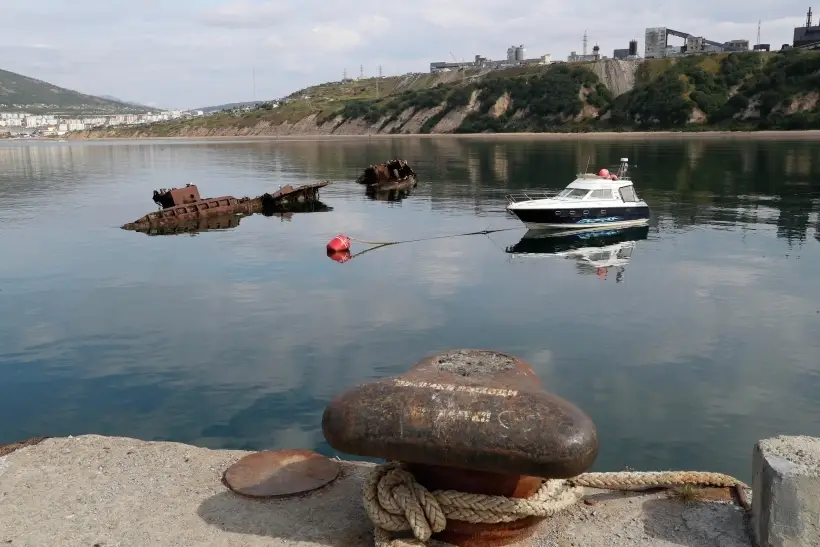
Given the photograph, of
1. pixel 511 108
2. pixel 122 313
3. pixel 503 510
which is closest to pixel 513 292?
pixel 122 313

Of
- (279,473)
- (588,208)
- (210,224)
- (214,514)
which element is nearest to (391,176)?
(210,224)

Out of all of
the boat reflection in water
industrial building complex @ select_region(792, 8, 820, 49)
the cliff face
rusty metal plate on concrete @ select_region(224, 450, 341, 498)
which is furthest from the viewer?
industrial building complex @ select_region(792, 8, 820, 49)

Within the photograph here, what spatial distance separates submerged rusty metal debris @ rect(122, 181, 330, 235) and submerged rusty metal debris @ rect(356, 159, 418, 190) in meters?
9.53

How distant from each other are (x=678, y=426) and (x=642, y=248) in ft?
67.6

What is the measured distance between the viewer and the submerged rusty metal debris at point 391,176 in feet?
199

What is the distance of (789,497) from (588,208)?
3054cm

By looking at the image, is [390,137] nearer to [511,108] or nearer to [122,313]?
[511,108]

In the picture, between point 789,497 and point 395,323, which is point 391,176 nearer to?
point 395,323

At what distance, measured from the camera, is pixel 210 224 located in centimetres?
4259

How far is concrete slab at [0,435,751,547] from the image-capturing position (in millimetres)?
6895

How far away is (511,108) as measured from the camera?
6339 inches

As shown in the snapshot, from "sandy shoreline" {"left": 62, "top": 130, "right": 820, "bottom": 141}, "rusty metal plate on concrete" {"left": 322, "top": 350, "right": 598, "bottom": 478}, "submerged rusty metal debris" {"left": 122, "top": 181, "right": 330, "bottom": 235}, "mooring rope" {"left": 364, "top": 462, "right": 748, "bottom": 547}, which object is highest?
"sandy shoreline" {"left": 62, "top": 130, "right": 820, "bottom": 141}

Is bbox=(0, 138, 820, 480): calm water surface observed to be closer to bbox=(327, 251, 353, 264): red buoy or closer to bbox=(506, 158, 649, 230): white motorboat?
bbox=(327, 251, 353, 264): red buoy

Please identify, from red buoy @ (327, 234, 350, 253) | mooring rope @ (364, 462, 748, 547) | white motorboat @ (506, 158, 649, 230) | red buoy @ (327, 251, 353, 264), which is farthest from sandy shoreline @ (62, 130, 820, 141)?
mooring rope @ (364, 462, 748, 547)
